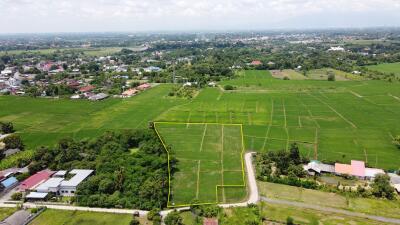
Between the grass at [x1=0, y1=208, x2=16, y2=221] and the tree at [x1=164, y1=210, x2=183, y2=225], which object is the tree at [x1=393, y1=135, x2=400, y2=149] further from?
the grass at [x1=0, y1=208, x2=16, y2=221]

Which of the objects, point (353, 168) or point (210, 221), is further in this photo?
point (353, 168)

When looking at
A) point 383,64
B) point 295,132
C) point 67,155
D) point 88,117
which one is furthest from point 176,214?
point 383,64

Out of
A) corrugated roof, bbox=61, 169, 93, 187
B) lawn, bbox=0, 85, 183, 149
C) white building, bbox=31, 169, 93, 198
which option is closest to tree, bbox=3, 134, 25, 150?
lawn, bbox=0, 85, 183, 149

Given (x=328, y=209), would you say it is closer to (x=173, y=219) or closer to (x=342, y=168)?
(x=342, y=168)

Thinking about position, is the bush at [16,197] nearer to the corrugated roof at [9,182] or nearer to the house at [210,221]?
the corrugated roof at [9,182]

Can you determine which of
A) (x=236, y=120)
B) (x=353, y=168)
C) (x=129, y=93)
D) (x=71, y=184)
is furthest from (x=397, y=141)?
(x=129, y=93)

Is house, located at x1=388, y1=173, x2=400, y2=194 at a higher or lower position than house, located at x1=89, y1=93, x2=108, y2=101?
lower

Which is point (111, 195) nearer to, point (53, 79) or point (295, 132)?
point (295, 132)
